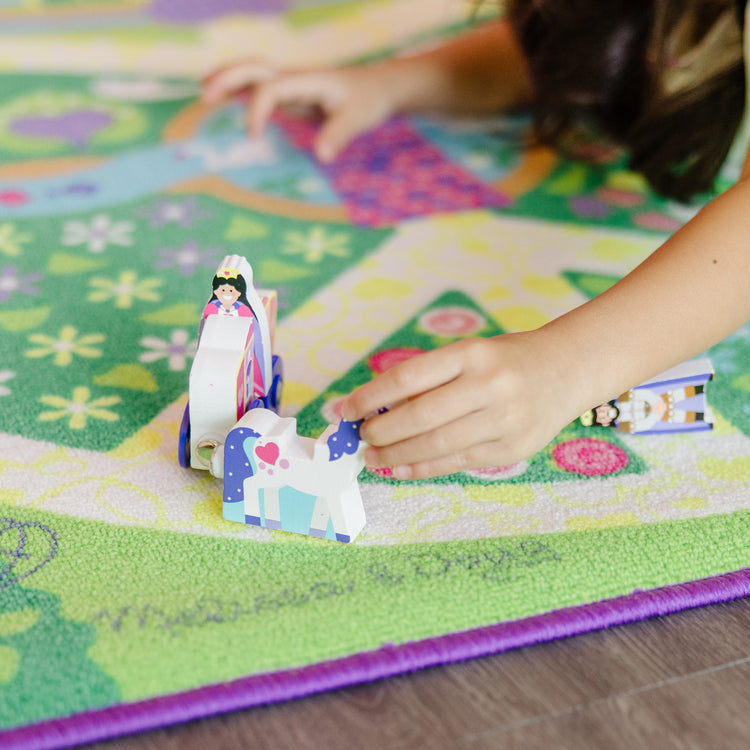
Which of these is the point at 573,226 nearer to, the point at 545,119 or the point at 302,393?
the point at 545,119

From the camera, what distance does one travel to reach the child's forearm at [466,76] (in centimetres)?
100

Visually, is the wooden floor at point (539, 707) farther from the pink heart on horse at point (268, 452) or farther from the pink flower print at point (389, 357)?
the pink flower print at point (389, 357)

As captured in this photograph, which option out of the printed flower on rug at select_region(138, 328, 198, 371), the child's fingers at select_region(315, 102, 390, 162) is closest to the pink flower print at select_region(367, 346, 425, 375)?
the printed flower on rug at select_region(138, 328, 198, 371)

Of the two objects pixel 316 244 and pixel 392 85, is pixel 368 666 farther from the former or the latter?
pixel 392 85

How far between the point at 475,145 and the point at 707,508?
59 cm

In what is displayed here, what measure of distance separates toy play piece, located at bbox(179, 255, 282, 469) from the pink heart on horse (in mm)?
26

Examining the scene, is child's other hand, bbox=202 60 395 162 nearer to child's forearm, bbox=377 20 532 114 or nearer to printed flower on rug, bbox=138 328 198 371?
child's forearm, bbox=377 20 532 114

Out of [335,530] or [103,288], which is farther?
[103,288]

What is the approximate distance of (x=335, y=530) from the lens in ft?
1.50

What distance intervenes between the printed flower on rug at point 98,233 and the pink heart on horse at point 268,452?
36 centimetres

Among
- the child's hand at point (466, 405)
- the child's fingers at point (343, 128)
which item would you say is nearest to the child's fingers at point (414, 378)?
the child's hand at point (466, 405)

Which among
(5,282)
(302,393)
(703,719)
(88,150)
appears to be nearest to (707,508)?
(703,719)

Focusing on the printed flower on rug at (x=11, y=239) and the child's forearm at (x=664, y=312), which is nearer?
the child's forearm at (x=664, y=312)

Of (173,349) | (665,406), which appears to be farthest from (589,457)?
(173,349)
